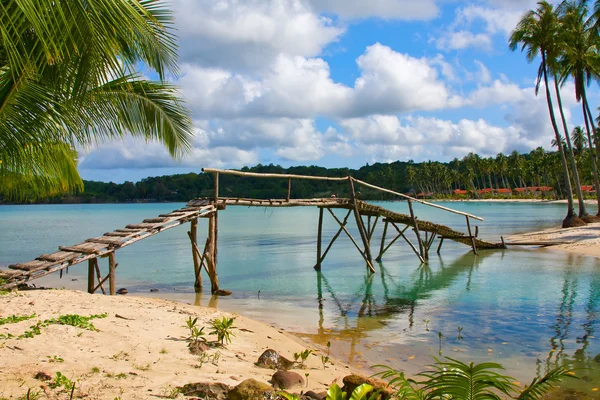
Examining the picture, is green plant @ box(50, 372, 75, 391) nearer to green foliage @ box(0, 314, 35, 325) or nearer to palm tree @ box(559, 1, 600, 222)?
green foliage @ box(0, 314, 35, 325)

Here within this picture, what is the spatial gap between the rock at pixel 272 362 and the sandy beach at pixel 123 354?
11cm

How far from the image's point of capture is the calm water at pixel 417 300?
8.56 meters

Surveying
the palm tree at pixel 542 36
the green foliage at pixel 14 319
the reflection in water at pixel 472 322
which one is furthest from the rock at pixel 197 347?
the palm tree at pixel 542 36

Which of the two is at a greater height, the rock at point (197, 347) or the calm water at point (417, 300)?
the rock at point (197, 347)

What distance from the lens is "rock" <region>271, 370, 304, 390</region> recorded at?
5509mm

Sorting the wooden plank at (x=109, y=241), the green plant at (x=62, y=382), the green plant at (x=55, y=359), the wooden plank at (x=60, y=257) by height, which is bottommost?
the green plant at (x=55, y=359)

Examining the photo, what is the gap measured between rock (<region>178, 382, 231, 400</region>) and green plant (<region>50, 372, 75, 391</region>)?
1.01 metres

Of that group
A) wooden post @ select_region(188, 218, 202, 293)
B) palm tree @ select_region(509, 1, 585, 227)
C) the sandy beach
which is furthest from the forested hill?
the sandy beach

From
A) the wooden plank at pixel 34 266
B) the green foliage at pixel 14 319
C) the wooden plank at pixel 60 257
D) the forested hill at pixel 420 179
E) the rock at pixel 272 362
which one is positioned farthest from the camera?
the forested hill at pixel 420 179

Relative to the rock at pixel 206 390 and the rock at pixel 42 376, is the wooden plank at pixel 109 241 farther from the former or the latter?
the rock at pixel 206 390

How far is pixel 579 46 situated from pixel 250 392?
31.8 metres

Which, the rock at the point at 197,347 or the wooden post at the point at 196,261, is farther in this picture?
the wooden post at the point at 196,261

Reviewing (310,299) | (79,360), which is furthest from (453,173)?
(79,360)

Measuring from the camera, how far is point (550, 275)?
17062 millimetres
